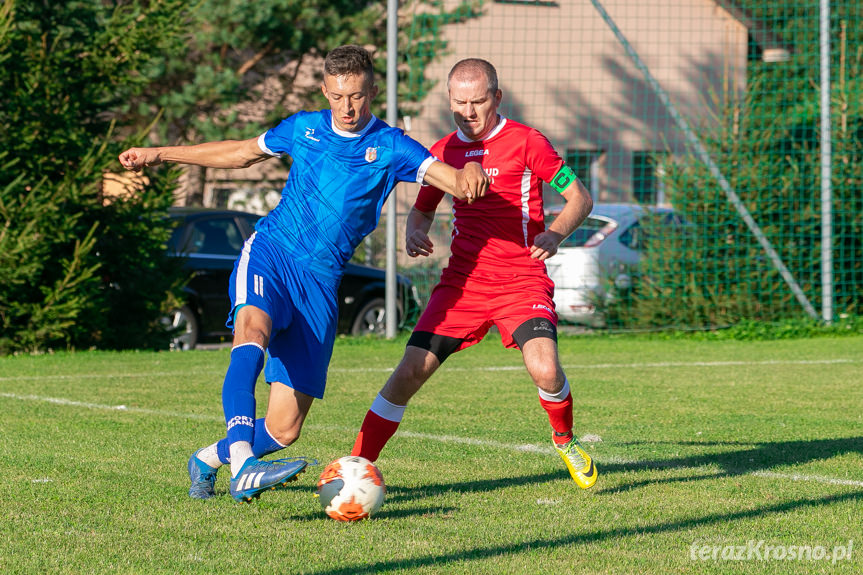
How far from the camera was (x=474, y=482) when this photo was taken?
5625 millimetres

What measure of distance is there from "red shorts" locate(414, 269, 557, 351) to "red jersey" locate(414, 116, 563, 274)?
0.20 feet

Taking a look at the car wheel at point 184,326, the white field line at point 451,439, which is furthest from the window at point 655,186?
the white field line at point 451,439

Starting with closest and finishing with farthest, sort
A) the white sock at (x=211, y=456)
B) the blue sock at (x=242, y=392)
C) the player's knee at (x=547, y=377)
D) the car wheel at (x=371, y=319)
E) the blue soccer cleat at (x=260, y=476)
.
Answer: the blue soccer cleat at (x=260, y=476) < the blue sock at (x=242, y=392) < the white sock at (x=211, y=456) < the player's knee at (x=547, y=377) < the car wheel at (x=371, y=319)

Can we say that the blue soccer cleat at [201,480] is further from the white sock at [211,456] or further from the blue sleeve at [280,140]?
the blue sleeve at [280,140]

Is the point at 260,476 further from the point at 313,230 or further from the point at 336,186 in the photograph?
the point at 336,186

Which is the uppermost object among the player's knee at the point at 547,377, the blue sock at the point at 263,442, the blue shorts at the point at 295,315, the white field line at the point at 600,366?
the blue shorts at the point at 295,315

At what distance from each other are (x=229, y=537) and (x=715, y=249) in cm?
1080

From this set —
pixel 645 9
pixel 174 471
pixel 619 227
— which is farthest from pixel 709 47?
pixel 174 471

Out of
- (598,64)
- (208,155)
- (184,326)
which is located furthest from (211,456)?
(598,64)

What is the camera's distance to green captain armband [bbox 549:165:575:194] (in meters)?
5.43

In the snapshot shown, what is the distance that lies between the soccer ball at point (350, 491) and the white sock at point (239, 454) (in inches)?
17.7

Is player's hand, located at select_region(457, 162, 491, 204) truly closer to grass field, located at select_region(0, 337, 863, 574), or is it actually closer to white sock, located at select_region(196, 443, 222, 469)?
grass field, located at select_region(0, 337, 863, 574)

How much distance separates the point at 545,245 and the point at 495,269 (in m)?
0.47

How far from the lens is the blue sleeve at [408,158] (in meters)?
5.12
